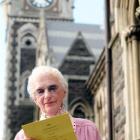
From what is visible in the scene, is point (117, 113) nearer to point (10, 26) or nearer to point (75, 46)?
point (75, 46)

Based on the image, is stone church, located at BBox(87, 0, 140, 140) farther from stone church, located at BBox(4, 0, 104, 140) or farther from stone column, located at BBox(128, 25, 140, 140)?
stone church, located at BBox(4, 0, 104, 140)

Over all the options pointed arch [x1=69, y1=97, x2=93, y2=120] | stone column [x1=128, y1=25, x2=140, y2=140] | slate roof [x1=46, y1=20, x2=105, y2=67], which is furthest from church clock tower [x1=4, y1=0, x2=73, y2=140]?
stone column [x1=128, y1=25, x2=140, y2=140]

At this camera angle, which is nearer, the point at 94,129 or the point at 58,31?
the point at 94,129

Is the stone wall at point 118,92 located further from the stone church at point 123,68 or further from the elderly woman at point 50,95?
the elderly woman at point 50,95

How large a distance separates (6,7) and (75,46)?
1889 cm

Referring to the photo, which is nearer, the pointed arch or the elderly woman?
the elderly woman

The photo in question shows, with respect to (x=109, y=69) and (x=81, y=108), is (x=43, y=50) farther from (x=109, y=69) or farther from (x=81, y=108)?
(x=109, y=69)

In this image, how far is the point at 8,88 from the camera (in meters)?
34.2

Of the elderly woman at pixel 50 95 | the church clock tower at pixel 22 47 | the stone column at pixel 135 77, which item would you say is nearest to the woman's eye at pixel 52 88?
the elderly woman at pixel 50 95

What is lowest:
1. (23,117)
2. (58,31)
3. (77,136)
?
(77,136)

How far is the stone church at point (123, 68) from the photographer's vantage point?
11.2 meters

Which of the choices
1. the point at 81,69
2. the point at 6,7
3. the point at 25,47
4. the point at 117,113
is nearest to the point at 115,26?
the point at 117,113

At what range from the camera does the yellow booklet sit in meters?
3.25

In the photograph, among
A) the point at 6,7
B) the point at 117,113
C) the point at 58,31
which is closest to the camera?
the point at 117,113
